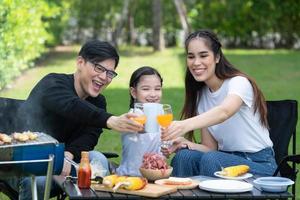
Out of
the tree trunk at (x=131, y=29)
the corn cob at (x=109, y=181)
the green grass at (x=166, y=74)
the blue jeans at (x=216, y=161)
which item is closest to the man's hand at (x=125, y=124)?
the corn cob at (x=109, y=181)

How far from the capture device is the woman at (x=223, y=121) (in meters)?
4.43

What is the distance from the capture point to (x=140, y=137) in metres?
4.20

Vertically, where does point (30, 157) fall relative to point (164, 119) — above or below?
below

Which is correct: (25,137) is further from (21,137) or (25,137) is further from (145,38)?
(145,38)

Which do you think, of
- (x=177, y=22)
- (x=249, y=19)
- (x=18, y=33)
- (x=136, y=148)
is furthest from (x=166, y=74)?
(x=136, y=148)

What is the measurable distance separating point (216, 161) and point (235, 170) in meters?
0.27

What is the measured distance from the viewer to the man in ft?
13.7

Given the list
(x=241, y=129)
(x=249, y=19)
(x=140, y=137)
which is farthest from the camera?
(x=249, y=19)

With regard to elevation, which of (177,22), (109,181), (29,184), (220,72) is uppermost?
(177,22)

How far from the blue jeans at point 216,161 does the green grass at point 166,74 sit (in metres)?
3.57

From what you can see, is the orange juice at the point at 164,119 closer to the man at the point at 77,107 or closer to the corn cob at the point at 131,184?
the man at the point at 77,107

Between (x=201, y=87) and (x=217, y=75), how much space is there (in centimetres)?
20

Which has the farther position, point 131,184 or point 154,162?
point 154,162

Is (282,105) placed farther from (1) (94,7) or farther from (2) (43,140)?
(1) (94,7)
